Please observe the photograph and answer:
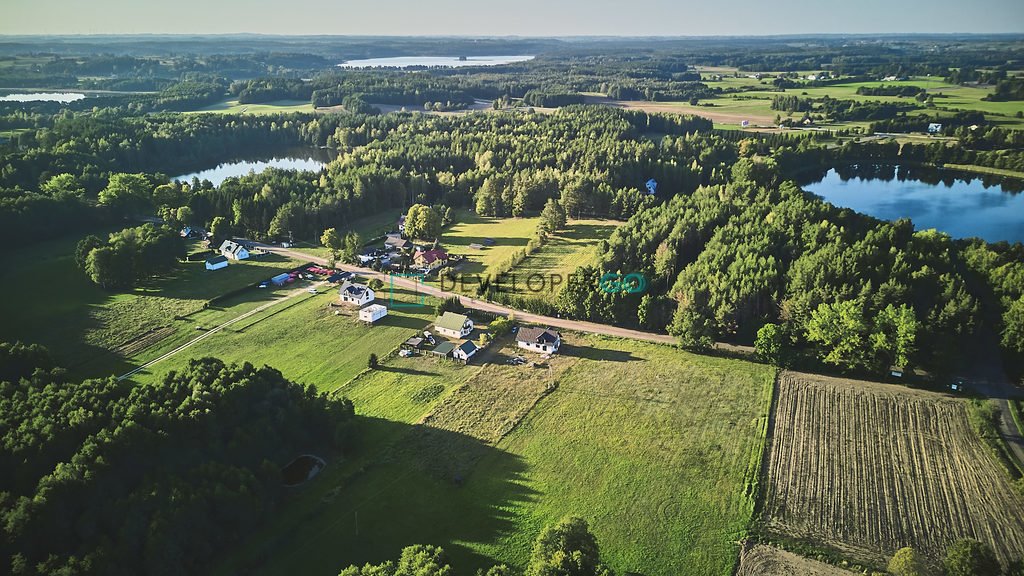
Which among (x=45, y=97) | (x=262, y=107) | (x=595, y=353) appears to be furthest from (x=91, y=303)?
(x=45, y=97)

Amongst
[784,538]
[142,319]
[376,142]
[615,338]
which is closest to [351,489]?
[784,538]

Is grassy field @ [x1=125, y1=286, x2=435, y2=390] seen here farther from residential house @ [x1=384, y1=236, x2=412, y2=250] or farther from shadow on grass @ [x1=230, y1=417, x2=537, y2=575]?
residential house @ [x1=384, y1=236, x2=412, y2=250]

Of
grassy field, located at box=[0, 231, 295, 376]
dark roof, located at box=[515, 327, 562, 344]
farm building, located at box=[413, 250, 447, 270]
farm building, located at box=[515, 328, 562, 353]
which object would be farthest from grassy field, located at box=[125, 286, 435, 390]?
farm building, located at box=[515, 328, 562, 353]

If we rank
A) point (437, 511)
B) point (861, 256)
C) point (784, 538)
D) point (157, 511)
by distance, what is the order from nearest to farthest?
point (157, 511)
point (784, 538)
point (437, 511)
point (861, 256)

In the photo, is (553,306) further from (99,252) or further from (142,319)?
(99,252)

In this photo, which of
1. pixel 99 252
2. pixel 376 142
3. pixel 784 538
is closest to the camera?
pixel 784 538

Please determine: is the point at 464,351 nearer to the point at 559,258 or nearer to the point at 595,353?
the point at 595,353
